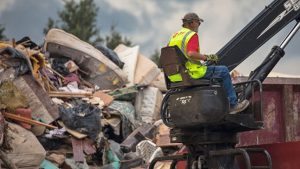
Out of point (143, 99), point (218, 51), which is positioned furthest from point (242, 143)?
point (143, 99)

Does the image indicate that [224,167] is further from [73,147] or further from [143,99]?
[143,99]

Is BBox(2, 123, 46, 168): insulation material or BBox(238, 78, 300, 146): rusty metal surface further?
BBox(2, 123, 46, 168): insulation material

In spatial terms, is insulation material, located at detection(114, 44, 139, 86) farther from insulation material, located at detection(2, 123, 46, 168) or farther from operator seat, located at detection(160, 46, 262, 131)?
operator seat, located at detection(160, 46, 262, 131)

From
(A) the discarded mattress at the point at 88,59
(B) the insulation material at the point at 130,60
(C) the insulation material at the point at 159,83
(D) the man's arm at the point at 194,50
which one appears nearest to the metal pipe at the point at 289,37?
(D) the man's arm at the point at 194,50

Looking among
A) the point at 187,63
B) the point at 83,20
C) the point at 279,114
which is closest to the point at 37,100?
the point at 279,114

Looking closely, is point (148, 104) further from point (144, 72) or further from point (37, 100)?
point (37, 100)

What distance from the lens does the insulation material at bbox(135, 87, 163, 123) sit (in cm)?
1177

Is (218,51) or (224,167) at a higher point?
(218,51)

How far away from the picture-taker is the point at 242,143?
23.3 feet

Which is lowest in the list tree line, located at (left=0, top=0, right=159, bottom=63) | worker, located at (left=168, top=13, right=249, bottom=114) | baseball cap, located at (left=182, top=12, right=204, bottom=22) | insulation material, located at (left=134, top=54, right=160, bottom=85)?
worker, located at (left=168, top=13, right=249, bottom=114)

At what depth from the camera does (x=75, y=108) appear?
9.95 m

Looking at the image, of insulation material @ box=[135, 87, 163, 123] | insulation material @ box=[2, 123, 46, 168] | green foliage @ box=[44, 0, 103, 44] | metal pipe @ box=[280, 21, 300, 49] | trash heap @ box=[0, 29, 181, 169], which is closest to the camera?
metal pipe @ box=[280, 21, 300, 49]

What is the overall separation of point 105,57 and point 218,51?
6136 mm

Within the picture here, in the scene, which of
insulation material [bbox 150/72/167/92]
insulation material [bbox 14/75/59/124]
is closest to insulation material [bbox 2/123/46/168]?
insulation material [bbox 14/75/59/124]
